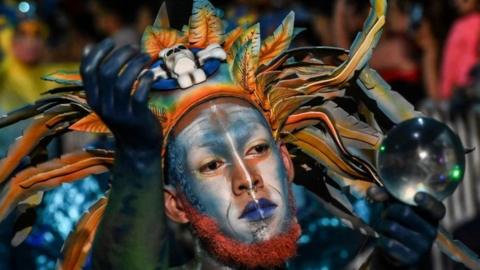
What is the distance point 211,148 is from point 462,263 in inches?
33.9

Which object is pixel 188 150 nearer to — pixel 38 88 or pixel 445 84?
pixel 445 84

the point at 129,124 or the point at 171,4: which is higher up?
the point at 129,124

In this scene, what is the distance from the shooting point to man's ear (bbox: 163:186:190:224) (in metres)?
3.72

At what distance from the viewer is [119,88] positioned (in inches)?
118

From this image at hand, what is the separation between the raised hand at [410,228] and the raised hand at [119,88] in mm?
657

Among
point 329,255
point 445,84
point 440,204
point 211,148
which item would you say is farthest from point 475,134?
point 440,204

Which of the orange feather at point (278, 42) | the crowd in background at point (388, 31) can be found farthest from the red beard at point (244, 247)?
the crowd in background at point (388, 31)

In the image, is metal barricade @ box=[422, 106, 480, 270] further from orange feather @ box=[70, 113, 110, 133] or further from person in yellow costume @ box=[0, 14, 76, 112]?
person in yellow costume @ box=[0, 14, 76, 112]

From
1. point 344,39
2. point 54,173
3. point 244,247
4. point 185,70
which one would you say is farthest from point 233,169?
point 344,39

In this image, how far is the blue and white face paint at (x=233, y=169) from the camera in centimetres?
354

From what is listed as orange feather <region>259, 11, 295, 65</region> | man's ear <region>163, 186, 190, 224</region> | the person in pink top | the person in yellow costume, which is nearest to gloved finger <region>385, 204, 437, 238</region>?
man's ear <region>163, 186, 190, 224</region>

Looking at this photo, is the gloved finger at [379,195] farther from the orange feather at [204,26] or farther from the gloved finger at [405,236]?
the orange feather at [204,26]

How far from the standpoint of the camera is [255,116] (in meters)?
3.70

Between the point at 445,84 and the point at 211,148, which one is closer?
the point at 211,148
